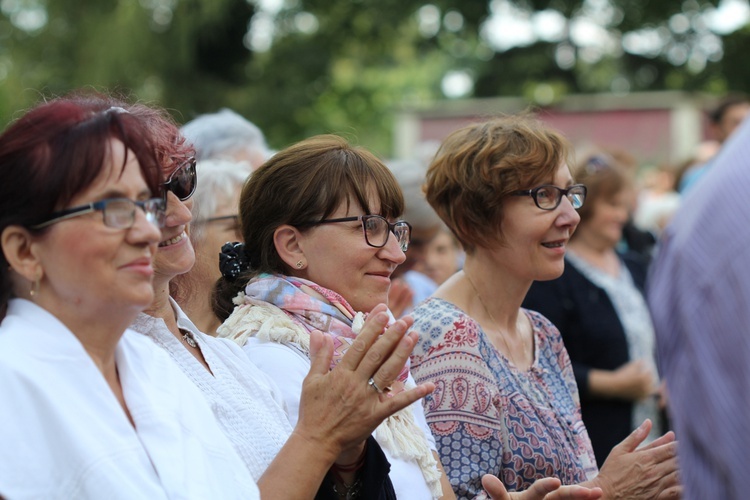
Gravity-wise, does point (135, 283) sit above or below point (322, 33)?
below

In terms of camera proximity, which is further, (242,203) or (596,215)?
(596,215)

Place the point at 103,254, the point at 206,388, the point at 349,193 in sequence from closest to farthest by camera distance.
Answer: the point at 103,254 < the point at 206,388 < the point at 349,193

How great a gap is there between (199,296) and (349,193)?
661mm

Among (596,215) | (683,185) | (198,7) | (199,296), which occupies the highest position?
(198,7)

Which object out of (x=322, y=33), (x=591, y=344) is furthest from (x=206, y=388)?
(x=322, y=33)

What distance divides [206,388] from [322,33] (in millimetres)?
18913

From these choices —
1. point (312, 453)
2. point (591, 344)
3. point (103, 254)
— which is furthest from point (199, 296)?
point (591, 344)

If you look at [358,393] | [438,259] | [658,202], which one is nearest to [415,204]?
[438,259]

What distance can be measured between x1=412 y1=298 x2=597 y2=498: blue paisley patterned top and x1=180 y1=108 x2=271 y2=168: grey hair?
2179 millimetres

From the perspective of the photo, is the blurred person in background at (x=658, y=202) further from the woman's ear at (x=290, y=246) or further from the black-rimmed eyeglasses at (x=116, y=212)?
the black-rimmed eyeglasses at (x=116, y=212)

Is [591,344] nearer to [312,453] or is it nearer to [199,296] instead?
[199,296]

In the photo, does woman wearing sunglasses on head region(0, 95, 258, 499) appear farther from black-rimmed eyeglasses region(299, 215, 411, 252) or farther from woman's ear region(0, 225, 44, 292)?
black-rimmed eyeglasses region(299, 215, 411, 252)

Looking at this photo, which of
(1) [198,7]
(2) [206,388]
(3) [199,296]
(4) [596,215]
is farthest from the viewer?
(1) [198,7]

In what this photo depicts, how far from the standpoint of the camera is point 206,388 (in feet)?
8.16
